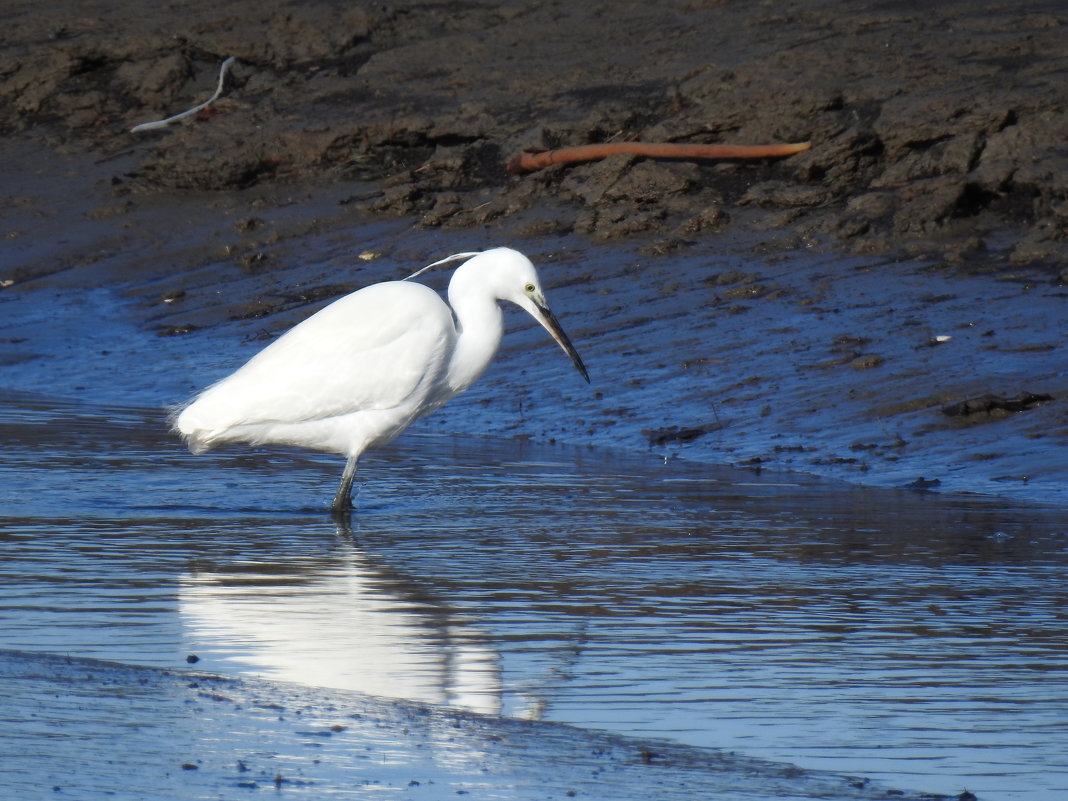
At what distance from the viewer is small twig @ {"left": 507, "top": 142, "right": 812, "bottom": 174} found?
41.9 ft

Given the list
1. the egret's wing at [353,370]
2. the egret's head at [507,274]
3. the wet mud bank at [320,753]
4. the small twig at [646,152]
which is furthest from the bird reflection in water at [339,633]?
the small twig at [646,152]

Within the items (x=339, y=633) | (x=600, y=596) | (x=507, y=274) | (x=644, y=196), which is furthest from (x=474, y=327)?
A: (x=644, y=196)

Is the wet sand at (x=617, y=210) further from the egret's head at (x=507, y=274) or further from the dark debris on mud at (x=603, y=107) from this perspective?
the egret's head at (x=507, y=274)

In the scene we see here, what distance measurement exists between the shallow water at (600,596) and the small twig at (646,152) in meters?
4.56

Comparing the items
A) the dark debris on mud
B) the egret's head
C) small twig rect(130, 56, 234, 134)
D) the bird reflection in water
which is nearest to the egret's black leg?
the egret's head

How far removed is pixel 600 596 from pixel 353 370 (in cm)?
250

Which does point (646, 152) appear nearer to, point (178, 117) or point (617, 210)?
point (617, 210)

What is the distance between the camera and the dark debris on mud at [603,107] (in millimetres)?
11734

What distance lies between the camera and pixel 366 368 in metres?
7.81

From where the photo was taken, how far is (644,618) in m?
5.30

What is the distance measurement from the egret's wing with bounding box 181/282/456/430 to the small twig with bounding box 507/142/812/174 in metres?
5.37

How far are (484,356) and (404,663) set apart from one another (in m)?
3.46

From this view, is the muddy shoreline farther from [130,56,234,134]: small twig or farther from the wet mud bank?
the wet mud bank

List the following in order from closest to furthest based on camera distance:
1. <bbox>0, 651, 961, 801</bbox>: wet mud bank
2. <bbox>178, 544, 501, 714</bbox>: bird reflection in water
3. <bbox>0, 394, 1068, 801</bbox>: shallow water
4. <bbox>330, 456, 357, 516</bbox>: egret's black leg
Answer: <bbox>0, 651, 961, 801</bbox>: wet mud bank
<bbox>0, 394, 1068, 801</bbox>: shallow water
<bbox>178, 544, 501, 714</bbox>: bird reflection in water
<bbox>330, 456, 357, 516</bbox>: egret's black leg
